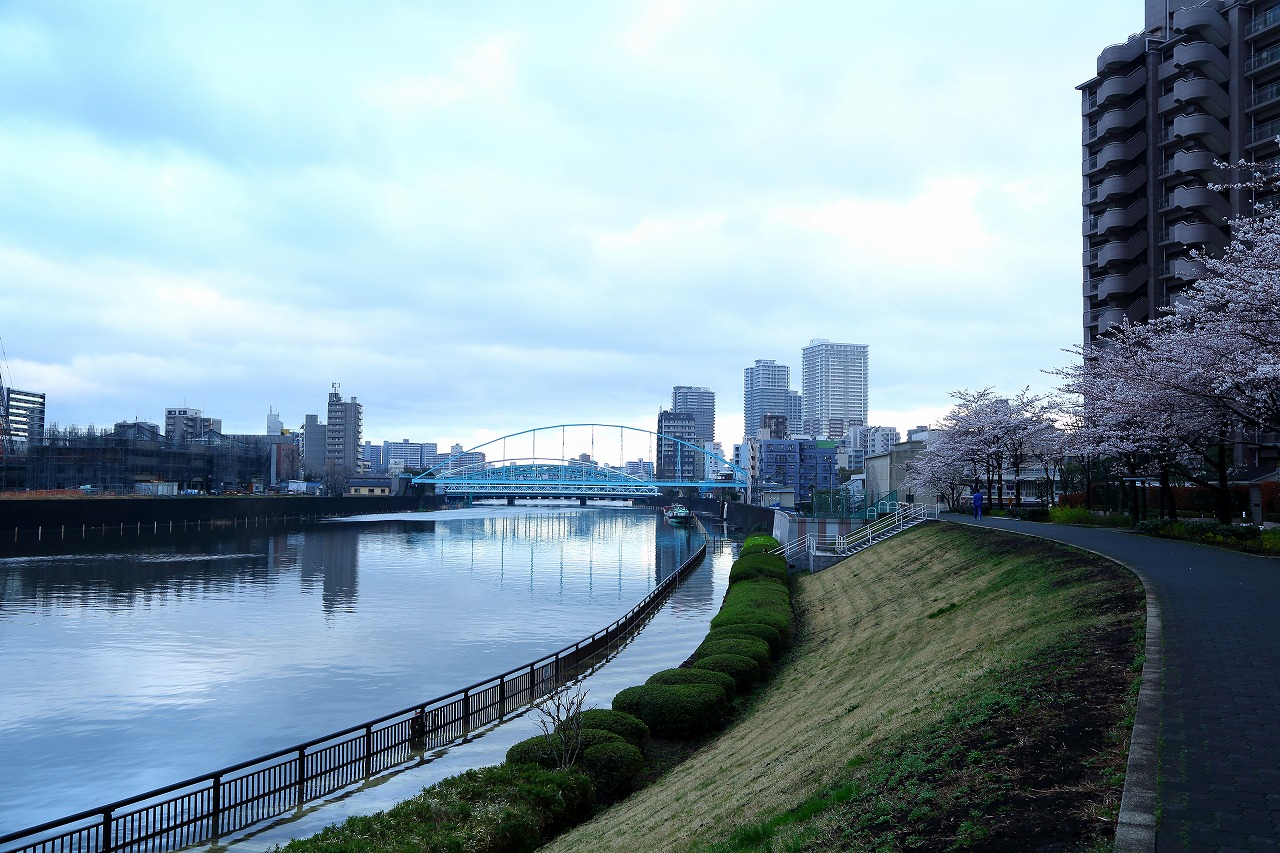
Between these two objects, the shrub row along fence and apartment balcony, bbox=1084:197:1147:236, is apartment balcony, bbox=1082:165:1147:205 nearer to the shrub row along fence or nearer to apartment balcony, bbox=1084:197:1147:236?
apartment balcony, bbox=1084:197:1147:236

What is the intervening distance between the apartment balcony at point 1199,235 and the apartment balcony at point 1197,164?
396 centimetres

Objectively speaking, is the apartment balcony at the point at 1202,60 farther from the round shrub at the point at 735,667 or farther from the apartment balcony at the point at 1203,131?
the round shrub at the point at 735,667

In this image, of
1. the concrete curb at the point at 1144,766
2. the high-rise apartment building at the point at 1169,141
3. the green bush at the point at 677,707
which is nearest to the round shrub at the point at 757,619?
the green bush at the point at 677,707

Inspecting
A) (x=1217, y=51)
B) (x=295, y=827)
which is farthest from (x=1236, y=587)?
(x=1217, y=51)

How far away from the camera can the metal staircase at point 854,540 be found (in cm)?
5091

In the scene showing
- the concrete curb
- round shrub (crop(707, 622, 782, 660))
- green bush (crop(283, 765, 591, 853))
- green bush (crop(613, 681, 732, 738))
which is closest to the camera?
A: the concrete curb

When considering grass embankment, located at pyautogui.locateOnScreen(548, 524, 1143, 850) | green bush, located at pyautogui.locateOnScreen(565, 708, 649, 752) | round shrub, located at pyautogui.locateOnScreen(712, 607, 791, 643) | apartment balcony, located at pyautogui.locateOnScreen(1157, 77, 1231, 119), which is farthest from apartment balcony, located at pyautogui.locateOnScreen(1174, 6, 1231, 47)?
green bush, located at pyautogui.locateOnScreen(565, 708, 649, 752)

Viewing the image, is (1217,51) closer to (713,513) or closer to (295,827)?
(295,827)

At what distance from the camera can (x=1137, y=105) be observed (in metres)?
71.8

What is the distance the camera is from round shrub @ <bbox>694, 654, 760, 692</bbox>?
24078 millimetres

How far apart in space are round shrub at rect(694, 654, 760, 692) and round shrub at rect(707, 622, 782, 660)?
129 inches

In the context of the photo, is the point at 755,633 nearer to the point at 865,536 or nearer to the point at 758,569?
the point at 758,569

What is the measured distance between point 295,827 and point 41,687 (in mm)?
16481

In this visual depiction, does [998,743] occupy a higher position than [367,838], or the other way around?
[998,743]
